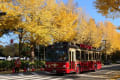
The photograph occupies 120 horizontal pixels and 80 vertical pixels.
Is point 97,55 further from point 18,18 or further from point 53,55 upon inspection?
point 18,18

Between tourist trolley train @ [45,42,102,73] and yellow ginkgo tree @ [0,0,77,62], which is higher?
yellow ginkgo tree @ [0,0,77,62]

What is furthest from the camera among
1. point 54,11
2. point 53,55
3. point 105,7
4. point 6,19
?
point 54,11

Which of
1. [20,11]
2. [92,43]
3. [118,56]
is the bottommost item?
[118,56]

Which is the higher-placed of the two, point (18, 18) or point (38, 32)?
point (18, 18)

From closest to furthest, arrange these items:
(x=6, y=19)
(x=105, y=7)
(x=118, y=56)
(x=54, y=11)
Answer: (x=105, y=7) < (x=6, y=19) < (x=54, y=11) < (x=118, y=56)

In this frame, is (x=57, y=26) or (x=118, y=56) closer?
(x=57, y=26)

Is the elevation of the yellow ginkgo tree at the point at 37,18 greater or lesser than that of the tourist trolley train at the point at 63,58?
greater

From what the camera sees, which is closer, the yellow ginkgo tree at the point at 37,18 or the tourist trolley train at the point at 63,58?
the tourist trolley train at the point at 63,58

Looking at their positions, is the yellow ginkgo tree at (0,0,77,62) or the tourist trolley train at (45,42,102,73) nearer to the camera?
the tourist trolley train at (45,42,102,73)

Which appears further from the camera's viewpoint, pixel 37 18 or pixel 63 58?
pixel 37 18

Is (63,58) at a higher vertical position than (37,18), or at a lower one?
lower

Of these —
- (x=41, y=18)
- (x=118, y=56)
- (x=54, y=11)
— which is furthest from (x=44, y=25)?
(x=118, y=56)

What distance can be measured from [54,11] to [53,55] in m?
8.08

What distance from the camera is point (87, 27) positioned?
36.6 meters
